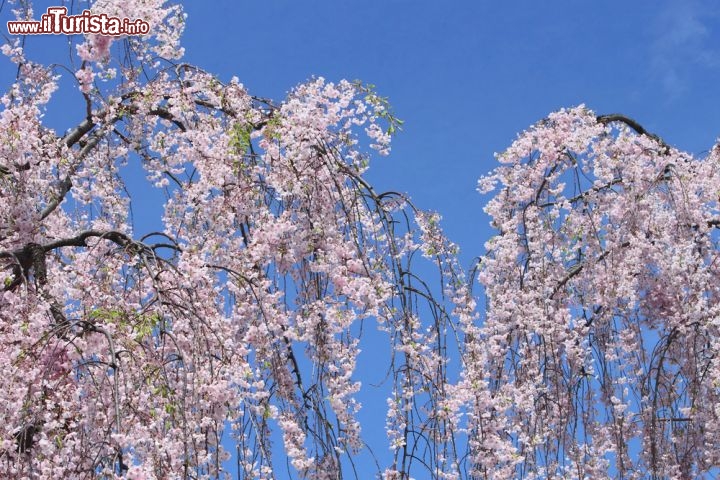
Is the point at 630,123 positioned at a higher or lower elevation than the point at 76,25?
higher

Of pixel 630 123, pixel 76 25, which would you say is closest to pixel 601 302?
pixel 630 123

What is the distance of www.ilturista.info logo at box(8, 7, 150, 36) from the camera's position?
16.3ft

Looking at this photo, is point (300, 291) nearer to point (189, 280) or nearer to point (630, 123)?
point (189, 280)

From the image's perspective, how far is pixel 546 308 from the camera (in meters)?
5.61

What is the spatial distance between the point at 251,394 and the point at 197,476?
441mm

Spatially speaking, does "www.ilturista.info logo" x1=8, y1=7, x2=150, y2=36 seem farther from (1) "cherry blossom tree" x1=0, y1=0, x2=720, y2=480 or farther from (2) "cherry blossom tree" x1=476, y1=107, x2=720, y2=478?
(2) "cherry blossom tree" x1=476, y1=107, x2=720, y2=478

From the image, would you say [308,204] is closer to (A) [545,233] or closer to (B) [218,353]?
(B) [218,353]

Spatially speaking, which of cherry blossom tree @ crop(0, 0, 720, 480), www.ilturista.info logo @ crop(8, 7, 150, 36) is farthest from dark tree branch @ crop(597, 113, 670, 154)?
www.ilturista.info logo @ crop(8, 7, 150, 36)

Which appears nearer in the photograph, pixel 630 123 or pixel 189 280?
pixel 189 280

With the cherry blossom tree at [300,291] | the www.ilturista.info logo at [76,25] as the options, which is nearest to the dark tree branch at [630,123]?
the cherry blossom tree at [300,291]

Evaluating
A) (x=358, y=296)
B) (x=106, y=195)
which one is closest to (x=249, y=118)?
(x=106, y=195)

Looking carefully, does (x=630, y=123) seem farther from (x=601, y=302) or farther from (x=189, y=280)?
(x=189, y=280)

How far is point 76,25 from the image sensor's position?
5.05 m

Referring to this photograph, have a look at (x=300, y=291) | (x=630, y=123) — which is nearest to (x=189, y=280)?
(x=300, y=291)
